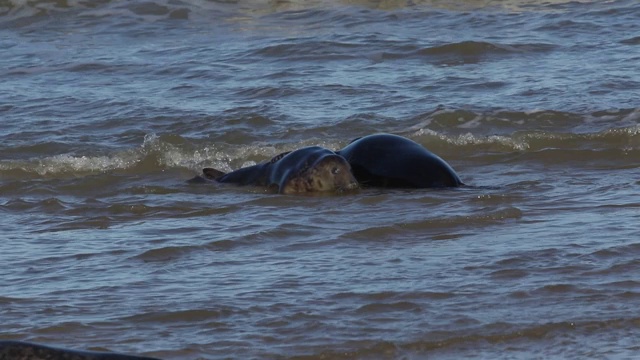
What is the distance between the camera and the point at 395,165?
8109mm

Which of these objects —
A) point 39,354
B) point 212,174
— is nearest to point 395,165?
point 212,174

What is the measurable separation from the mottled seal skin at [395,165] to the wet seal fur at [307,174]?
148mm

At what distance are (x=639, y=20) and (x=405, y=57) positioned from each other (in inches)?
112

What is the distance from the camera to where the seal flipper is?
8.65 m

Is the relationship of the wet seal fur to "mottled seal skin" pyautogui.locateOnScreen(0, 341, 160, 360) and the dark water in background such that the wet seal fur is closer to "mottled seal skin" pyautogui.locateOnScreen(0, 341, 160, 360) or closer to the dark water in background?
the dark water in background

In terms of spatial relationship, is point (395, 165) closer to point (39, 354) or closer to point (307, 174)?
point (307, 174)

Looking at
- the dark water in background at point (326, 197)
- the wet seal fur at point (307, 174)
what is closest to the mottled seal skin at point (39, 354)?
the dark water in background at point (326, 197)

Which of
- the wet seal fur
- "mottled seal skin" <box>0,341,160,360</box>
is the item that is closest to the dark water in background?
the wet seal fur

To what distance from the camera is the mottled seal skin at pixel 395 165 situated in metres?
7.97

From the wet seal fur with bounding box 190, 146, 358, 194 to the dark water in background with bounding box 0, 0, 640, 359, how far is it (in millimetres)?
148

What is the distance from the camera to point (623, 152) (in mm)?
8914

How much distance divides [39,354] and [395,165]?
4.31m

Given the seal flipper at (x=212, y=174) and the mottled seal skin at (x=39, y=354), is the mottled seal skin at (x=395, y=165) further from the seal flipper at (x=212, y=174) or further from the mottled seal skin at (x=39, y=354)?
the mottled seal skin at (x=39, y=354)

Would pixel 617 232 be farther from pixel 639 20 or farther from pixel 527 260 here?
pixel 639 20
